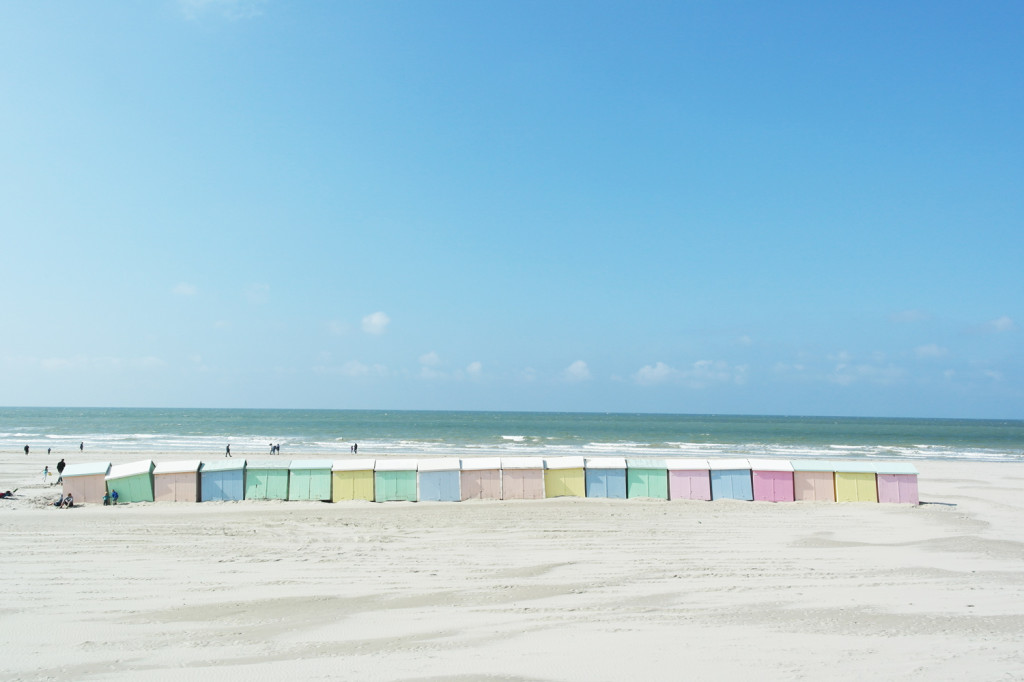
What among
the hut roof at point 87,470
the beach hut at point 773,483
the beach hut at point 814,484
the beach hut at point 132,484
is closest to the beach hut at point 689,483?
the beach hut at point 773,483

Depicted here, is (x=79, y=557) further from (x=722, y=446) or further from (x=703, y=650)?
(x=722, y=446)

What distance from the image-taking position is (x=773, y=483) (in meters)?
23.2

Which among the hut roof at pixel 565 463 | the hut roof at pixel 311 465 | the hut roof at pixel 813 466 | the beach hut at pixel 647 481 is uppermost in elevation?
the hut roof at pixel 311 465

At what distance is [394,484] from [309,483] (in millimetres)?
3083

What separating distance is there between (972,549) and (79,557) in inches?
863

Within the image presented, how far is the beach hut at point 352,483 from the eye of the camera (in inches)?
883

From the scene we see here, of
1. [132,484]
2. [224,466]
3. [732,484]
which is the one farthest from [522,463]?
[132,484]

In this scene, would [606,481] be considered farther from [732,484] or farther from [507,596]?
[507,596]

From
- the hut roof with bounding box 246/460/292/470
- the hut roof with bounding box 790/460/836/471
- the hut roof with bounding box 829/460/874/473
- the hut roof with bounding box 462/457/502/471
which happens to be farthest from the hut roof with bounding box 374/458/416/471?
the hut roof with bounding box 829/460/874/473

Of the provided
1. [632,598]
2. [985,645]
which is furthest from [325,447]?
[985,645]

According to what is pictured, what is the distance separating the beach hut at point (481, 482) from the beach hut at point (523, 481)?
259 mm

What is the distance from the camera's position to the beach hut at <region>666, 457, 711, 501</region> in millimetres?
23188

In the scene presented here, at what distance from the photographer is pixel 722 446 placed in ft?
186

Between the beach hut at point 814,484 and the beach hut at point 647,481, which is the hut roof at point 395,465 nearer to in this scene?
the beach hut at point 647,481
